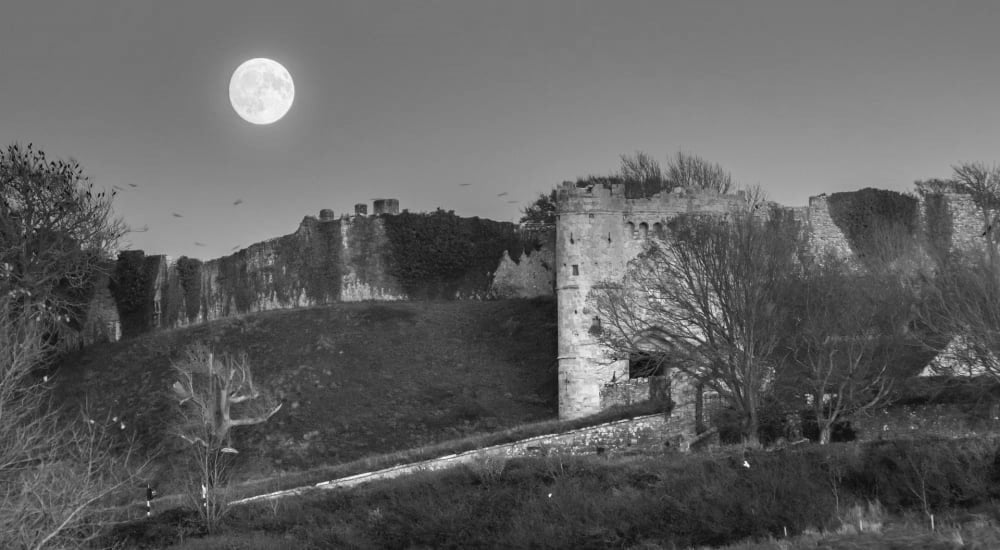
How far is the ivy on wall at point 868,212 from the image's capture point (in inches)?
2061

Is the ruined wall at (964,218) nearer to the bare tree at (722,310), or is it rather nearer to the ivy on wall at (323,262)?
the bare tree at (722,310)

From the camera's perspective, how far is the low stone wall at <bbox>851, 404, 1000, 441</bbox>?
34.3 metres

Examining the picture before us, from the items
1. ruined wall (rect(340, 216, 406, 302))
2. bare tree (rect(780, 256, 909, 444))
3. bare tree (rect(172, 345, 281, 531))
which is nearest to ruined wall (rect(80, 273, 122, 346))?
ruined wall (rect(340, 216, 406, 302))

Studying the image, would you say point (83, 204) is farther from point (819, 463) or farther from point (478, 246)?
point (819, 463)

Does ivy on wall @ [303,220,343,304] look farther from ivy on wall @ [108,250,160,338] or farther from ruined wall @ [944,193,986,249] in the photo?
ruined wall @ [944,193,986,249]

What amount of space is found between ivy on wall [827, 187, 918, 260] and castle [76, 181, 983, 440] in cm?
27

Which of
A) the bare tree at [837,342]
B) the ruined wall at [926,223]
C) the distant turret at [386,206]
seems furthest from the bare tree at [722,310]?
the distant turret at [386,206]

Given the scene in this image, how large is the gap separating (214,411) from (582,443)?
11.9m

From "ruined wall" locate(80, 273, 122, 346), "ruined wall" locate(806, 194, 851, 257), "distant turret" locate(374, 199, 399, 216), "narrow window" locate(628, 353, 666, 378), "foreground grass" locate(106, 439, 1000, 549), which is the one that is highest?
"distant turret" locate(374, 199, 399, 216)

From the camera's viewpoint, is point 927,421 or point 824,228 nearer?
point 927,421

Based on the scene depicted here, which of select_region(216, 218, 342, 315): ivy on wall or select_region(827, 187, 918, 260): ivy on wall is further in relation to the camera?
select_region(216, 218, 342, 315): ivy on wall

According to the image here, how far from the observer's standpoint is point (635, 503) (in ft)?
106

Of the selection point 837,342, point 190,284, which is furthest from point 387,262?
point 837,342

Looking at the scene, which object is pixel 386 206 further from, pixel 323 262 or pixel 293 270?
pixel 293 270
